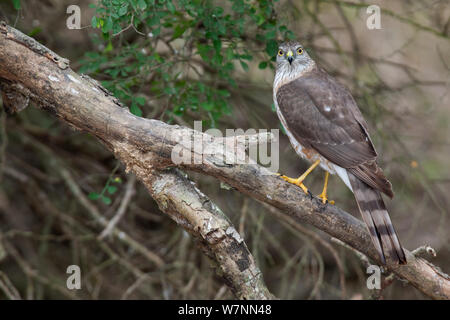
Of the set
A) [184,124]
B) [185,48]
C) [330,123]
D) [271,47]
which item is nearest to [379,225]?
[330,123]

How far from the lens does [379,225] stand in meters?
3.42

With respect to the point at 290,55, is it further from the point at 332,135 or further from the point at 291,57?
the point at 332,135

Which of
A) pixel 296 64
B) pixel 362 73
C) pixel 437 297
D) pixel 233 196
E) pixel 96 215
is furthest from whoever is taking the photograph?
pixel 362 73

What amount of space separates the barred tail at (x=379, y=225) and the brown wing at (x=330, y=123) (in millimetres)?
143

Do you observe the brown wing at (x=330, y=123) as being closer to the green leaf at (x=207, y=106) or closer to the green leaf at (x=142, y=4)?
the green leaf at (x=207, y=106)

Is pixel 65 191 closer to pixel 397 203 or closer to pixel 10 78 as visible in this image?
pixel 10 78

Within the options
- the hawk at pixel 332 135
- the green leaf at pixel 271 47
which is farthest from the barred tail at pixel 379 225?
the green leaf at pixel 271 47

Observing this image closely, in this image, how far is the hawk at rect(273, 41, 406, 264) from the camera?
348 centimetres

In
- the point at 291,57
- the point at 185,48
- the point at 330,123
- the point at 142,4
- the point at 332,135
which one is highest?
the point at 185,48

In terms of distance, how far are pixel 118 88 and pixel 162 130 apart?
947 millimetres

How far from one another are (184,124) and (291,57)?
3.85 ft

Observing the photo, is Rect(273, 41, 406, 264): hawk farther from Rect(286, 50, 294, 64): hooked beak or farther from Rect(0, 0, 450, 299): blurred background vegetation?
Rect(0, 0, 450, 299): blurred background vegetation
